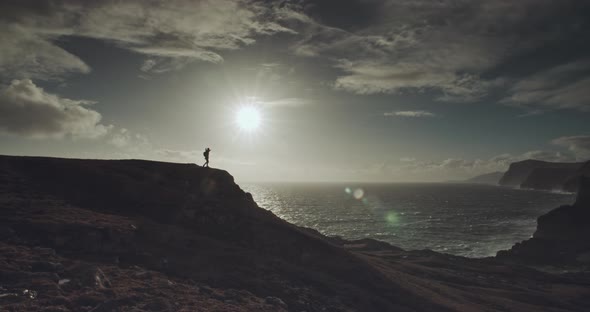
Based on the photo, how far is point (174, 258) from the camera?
813 inches

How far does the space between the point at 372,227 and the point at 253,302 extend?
3143 inches

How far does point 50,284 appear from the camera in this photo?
13.6 m

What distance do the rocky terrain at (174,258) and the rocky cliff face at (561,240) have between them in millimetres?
18562

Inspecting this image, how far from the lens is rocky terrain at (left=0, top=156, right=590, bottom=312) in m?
14.8

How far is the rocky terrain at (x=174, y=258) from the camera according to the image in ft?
48.6

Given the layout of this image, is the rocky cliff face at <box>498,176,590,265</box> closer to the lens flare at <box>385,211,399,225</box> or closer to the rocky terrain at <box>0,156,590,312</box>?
the rocky terrain at <box>0,156,590,312</box>

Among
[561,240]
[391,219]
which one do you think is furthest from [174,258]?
[391,219]

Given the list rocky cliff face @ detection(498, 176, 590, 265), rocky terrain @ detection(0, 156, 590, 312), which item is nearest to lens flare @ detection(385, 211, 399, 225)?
rocky cliff face @ detection(498, 176, 590, 265)

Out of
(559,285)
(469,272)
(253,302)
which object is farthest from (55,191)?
(559,285)

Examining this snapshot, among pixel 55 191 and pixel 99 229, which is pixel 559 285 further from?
pixel 55 191

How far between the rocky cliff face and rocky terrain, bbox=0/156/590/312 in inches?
731

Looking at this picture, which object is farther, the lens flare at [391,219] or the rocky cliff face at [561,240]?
the lens flare at [391,219]

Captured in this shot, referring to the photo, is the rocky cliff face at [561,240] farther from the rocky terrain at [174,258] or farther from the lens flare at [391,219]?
the lens flare at [391,219]

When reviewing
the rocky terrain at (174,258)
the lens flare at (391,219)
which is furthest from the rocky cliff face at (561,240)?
the lens flare at (391,219)
